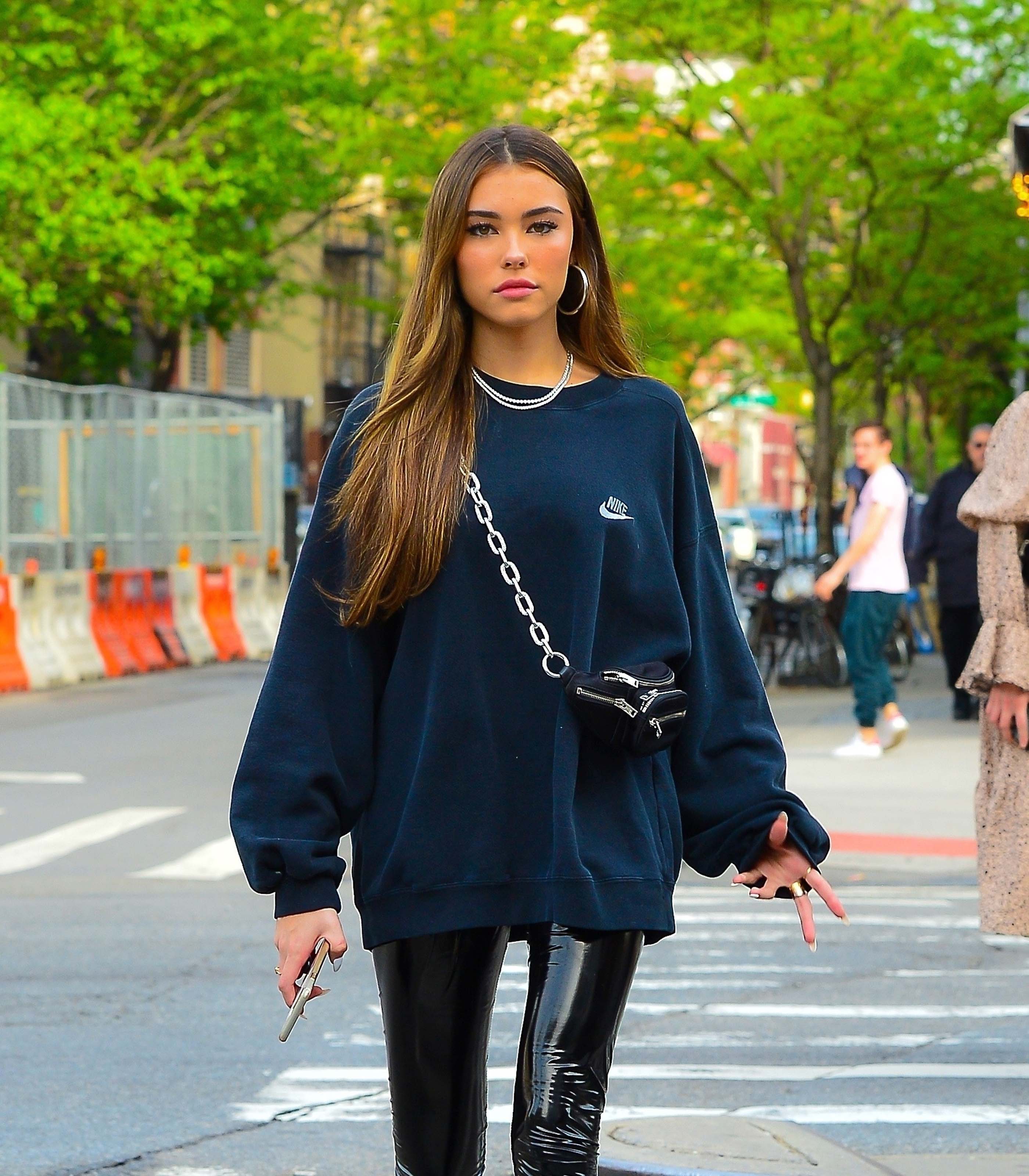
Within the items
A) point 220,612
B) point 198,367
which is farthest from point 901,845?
point 198,367

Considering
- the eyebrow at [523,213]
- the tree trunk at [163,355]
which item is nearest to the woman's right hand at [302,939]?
the eyebrow at [523,213]

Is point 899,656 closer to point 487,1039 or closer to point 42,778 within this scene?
point 42,778

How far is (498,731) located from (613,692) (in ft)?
0.61

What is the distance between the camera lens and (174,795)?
12.1 meters

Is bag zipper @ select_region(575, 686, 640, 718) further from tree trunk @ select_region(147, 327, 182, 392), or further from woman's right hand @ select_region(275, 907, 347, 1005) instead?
tree trunk @ select_region(147, 327, 182, 392)

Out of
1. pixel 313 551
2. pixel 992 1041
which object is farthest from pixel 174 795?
pixel 313 551

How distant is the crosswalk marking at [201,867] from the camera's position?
9320 mm

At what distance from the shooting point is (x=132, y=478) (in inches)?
876

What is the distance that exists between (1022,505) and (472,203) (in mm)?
2410

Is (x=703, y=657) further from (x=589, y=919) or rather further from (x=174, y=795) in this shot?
(x=174, y=795)

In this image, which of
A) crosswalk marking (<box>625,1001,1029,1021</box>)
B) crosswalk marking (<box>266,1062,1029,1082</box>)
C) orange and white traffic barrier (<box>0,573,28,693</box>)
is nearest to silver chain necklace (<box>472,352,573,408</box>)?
crosswalk marking (<box>266,1062,1029,1082</box>)

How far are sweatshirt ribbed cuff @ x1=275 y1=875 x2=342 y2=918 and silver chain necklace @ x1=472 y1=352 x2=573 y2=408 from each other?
72cm

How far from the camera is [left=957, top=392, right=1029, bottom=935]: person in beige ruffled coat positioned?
16.8 feet

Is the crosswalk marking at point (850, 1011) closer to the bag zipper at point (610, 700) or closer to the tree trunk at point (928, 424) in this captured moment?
the bag zipper at point (610, 700)
